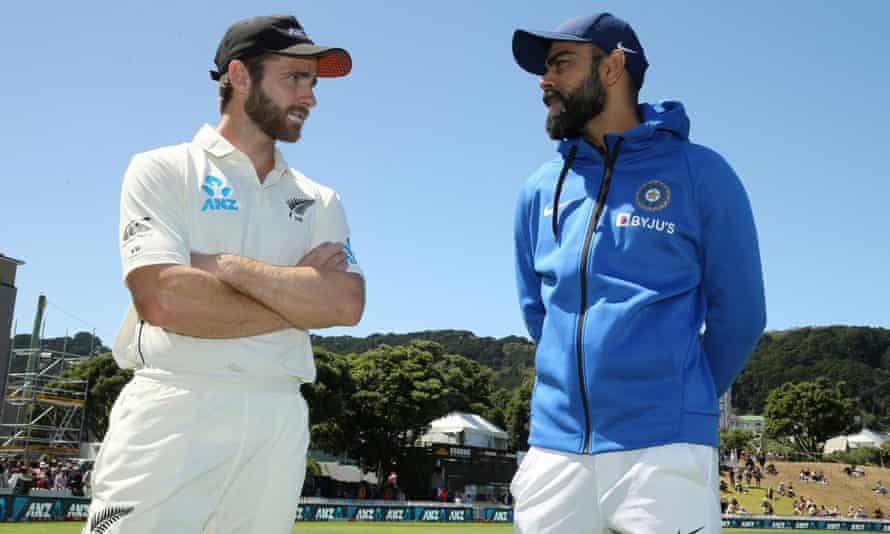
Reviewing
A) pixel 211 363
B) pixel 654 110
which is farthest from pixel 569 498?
pixel 654 110

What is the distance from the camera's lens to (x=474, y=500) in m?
56.8

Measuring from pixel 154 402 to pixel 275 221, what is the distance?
36.4 inches

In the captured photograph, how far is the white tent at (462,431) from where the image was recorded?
232ft

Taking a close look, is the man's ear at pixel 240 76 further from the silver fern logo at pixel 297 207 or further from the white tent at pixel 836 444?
the white tent at pixel 836 444

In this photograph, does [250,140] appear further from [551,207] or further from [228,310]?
[551,207]

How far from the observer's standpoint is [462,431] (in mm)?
70625

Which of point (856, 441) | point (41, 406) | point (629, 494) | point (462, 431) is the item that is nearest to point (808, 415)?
point (856, 441)

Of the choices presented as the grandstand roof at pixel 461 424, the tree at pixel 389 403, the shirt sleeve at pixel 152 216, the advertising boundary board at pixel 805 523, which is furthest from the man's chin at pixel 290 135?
the grandstand roof at pixel 461 424

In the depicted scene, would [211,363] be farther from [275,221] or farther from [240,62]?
[240,62]

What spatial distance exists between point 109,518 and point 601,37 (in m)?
2.87

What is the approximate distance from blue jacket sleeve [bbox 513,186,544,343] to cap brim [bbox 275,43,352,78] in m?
1.08

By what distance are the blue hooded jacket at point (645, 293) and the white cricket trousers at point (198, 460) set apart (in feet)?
3.65

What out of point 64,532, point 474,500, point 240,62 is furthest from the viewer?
point 474,500

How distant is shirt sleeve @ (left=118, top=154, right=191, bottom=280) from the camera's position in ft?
10.5
